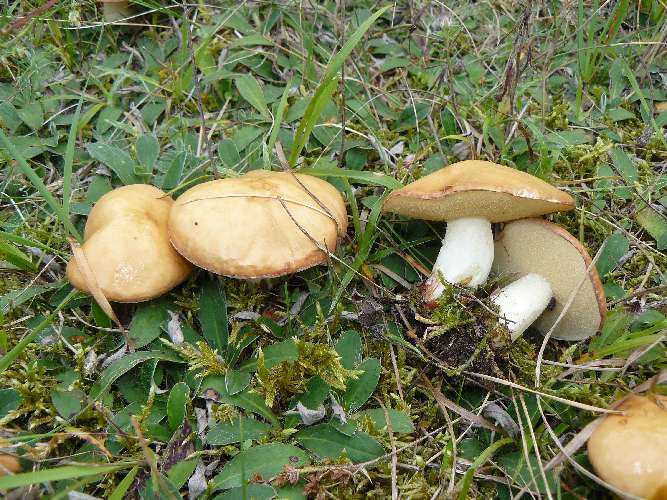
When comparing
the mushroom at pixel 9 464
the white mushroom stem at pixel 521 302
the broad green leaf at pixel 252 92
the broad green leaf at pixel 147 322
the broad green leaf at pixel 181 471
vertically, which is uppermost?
A: the broad green leaf at pixel 252 92

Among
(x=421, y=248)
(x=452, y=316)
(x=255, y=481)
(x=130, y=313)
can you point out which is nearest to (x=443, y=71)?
(x=421, y=248)

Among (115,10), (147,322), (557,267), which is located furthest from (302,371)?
(115,10)

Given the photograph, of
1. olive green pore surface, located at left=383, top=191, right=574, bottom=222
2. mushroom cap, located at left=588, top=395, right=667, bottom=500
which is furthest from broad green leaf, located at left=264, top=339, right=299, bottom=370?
mushroom cap, located at left=588, top=395, right=667, bottom=500

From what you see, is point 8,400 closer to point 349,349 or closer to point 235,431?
point 235,431

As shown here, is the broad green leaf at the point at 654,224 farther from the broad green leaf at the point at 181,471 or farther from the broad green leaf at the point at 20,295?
the broad green leaf at the point at 20,295

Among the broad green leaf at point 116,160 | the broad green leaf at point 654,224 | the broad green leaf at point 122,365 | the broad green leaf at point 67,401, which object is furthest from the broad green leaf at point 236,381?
the broad green leaf at point 654,224

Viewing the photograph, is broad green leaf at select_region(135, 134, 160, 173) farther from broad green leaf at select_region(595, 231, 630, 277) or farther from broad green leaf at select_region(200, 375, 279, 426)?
broad green leaf at select_region(595, 231, 630, 277)

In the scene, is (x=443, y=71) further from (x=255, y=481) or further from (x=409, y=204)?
(x=255, y=481)
